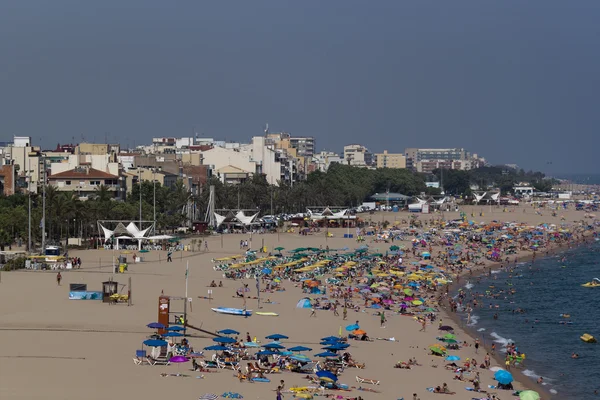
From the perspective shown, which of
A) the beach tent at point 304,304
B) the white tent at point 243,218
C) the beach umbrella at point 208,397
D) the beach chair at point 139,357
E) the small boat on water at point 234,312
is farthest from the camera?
the white tent at point 243,218

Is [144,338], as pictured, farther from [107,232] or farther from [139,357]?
[107,232]

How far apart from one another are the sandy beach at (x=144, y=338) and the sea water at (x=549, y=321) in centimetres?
159

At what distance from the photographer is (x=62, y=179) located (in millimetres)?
88562

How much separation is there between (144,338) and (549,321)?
2220cm

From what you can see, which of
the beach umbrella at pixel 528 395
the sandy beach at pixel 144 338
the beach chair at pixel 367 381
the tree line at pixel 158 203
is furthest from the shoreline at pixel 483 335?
the tree line at pixel 158 203

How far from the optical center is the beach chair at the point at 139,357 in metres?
28.5

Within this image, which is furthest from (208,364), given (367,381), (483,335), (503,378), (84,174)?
(84,174)

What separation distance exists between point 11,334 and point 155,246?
37.2m

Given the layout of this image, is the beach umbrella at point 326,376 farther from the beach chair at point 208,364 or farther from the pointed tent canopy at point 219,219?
the pointed tent canopy at point 219,219

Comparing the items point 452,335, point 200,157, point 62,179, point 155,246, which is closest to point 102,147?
point 200,157

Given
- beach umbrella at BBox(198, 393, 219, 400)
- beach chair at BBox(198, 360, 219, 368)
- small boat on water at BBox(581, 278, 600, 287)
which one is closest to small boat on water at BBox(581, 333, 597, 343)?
beach chair at BBox(198, 360, 219, 368)

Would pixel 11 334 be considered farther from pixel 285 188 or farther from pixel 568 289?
pixel 285 188

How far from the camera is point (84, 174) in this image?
8962 centimetres

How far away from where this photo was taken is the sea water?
33531 mm
